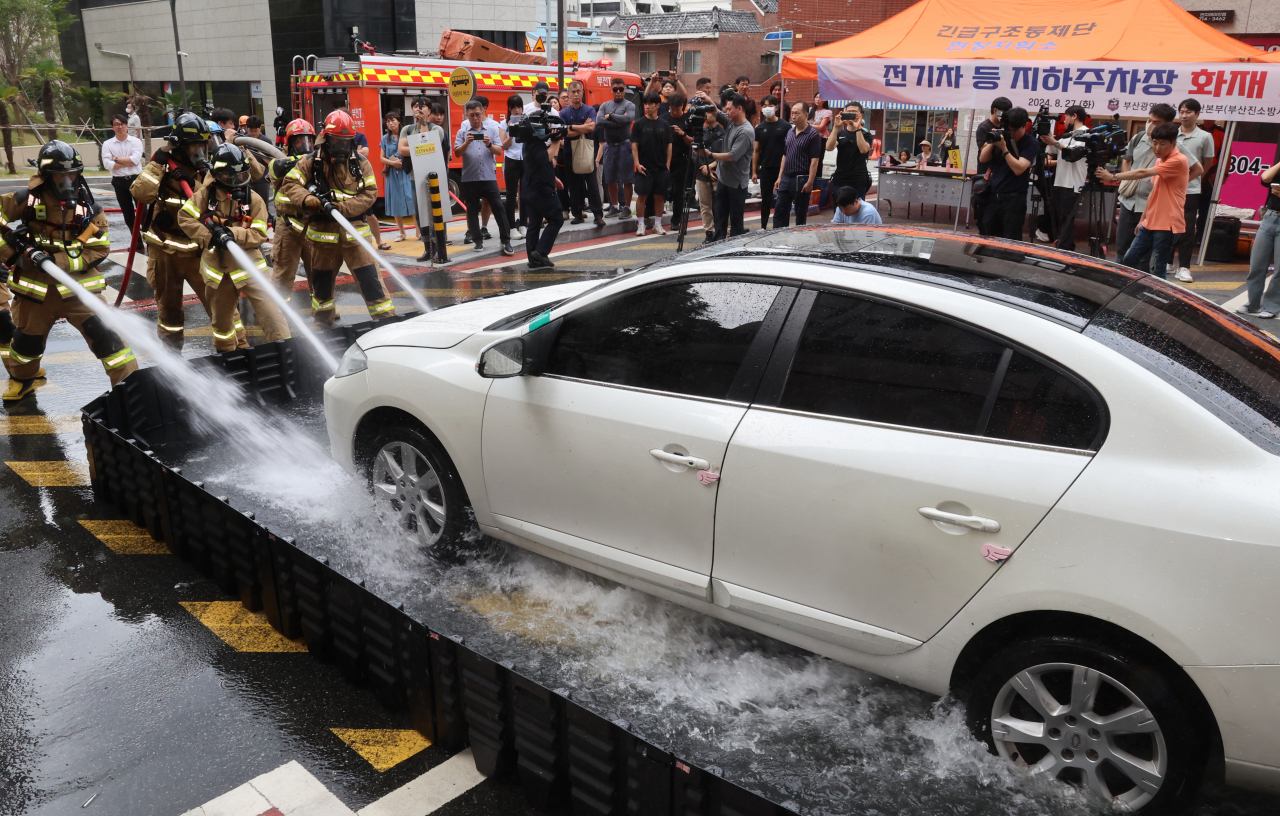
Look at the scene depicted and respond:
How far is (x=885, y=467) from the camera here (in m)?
2.89

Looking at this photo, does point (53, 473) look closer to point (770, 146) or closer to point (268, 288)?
point (268, 288)

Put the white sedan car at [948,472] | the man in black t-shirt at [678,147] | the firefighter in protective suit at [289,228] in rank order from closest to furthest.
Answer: the white sedan car at [948,472]
the firefighter in protective suit at [289,228]
the man in black t-shirt at [678,147]

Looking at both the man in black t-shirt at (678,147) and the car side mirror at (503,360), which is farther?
the man in black t-shirt at (678,147)

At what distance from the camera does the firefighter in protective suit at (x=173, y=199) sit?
701 centimetres

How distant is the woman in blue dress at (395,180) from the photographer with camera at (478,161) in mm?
1679

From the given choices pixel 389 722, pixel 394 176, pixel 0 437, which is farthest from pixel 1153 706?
pixel 394 176

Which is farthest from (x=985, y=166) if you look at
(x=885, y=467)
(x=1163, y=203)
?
(x=885, y=467)

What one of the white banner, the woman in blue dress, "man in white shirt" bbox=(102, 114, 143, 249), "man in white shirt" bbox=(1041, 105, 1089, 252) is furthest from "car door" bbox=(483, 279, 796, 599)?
"man in white shirt" bbox=(102, 114, 143, 249)

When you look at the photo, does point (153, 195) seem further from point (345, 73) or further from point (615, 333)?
point (345, 73)

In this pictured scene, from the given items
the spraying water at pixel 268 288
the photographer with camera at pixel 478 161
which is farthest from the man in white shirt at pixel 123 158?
the spraying water at pixel 268 288

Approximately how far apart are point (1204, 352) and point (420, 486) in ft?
10.1

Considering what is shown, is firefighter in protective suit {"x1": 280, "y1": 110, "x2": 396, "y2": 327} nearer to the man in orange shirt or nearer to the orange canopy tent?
the man in orange shirt

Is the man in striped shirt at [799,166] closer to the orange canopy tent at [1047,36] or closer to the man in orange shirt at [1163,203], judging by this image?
the orange canopy tent at [1047,36]

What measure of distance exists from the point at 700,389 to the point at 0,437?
550cm
